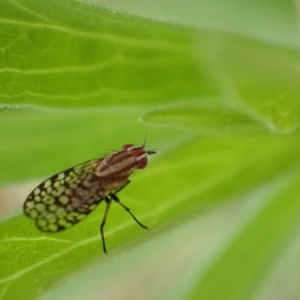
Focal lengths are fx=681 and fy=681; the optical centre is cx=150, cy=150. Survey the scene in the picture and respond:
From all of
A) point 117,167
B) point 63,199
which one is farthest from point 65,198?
point 117,167

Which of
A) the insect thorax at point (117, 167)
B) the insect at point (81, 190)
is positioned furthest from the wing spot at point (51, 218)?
the insect thorax at point (117, 167)

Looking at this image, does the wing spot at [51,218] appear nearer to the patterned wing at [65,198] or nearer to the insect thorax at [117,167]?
the patterned wing at [65,198]

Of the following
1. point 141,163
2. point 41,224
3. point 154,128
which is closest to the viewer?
point 41,224

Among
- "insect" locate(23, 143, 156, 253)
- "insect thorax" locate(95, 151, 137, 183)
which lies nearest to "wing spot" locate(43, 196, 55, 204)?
"insect" locate(23, 143, 156, 253)

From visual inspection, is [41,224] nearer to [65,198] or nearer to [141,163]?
[65,198]

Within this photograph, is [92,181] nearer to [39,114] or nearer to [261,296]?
[39,114]

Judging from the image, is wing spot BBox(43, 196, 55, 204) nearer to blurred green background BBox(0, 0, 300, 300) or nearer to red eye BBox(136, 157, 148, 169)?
blurred green background BBox(0, 0, 300, 300)
